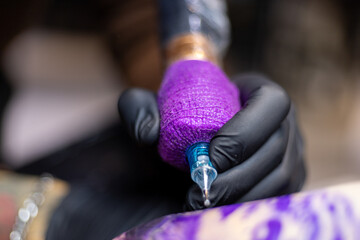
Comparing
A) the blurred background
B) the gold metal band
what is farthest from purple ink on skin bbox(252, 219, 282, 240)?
the blurred background

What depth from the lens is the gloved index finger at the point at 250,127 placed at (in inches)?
15.6

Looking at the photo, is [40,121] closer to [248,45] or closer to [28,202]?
[28,202]

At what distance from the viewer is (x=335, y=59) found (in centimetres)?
161

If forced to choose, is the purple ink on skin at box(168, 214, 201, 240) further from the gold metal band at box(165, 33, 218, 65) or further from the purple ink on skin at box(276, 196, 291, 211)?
the gold metal band at box(165, 33, 218, 65)

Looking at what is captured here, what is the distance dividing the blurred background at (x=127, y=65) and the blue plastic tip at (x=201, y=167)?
1.37 feet

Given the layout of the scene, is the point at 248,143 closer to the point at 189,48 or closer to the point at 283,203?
the point at 283,203

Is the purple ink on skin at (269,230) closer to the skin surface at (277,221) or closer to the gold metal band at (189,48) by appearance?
the skin surface at (277,221)

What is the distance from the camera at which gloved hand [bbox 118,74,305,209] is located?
1.34 feet

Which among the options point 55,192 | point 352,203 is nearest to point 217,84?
point 352,203

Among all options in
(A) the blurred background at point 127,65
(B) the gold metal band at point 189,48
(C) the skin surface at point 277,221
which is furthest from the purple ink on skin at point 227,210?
(A) the blurred background at point 127,65

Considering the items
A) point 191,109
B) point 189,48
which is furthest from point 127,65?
point 191,109

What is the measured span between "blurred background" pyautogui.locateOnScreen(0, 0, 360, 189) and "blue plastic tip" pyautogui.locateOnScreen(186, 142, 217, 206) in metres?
0.42

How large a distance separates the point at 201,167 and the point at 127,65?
0.79 meters

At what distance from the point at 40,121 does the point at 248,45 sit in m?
0.93
